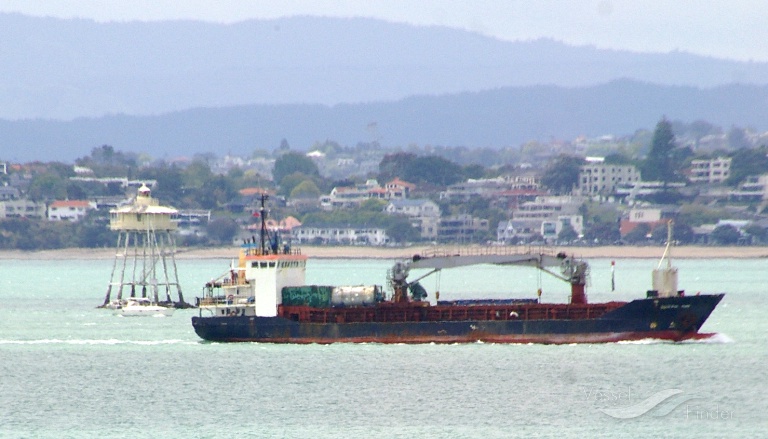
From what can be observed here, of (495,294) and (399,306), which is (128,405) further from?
(495,294)

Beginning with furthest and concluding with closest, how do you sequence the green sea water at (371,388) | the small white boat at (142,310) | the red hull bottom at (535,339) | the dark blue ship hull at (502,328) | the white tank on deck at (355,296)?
the small white boat at (142,310) → the white tank on deck at (355,296) → the red hull bottom at (535,339) → the dark blue ship hull at (502,328) → the green sea water at (371,388)

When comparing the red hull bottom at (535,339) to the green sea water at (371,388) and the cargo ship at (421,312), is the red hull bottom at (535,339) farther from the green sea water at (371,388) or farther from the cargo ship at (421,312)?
the green sea water at (371,388)

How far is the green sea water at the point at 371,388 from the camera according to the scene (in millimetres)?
52938

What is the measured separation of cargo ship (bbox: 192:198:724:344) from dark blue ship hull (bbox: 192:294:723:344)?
1.8 inches

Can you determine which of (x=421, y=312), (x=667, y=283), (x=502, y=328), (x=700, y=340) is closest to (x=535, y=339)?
(x=502, y=328)

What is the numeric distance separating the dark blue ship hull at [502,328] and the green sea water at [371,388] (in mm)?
789

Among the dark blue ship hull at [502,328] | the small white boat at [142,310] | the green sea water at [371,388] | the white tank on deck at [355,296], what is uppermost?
the white tank on deck at [355,296]

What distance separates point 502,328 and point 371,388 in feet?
49.5

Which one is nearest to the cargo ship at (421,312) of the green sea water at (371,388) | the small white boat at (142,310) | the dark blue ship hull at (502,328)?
the dark blue ship hull at (502,328)

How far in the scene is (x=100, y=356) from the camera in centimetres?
7581

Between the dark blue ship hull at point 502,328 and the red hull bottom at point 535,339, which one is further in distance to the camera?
the red hull bottom at point 535,339

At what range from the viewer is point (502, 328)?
247ft

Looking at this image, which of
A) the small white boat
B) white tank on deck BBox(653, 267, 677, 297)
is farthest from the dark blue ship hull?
the small white boat

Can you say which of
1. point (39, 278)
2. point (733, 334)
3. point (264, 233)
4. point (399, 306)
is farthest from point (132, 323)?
point (39, 278)
